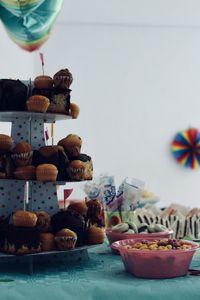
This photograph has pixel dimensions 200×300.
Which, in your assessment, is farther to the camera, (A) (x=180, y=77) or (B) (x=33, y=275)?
(A) (x=180, y=77)

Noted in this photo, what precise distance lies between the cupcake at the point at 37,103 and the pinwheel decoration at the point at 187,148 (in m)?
2.77

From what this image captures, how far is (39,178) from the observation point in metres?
0.96

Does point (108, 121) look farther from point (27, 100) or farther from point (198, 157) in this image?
point (27, 100)

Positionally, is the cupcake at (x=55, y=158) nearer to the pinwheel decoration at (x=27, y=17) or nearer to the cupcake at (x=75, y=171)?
the cupcake at (x=75, y=171)

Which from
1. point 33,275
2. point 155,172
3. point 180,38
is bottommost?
point 33,275

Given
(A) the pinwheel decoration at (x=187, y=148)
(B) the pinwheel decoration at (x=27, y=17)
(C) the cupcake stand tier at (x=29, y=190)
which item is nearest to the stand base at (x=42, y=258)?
(C) the cupcake stand tier at (x=29, y=190)

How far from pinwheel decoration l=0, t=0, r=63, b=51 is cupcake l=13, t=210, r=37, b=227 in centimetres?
86

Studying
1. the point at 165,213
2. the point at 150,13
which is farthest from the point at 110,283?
the point at 150,13

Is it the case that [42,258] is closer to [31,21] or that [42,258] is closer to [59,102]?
[59,102]

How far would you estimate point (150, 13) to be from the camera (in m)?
3.41

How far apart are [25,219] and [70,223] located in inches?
3.7

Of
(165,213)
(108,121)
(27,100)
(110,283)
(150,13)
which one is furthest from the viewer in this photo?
(108,121)

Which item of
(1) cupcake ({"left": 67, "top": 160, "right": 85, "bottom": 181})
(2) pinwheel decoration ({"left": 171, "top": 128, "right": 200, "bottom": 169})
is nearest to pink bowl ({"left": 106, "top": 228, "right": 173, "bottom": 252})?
(1) cupcake ({"left": 67, "top": 160, "right": 85, "bottom": 181})

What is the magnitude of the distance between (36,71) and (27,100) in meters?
2.57
